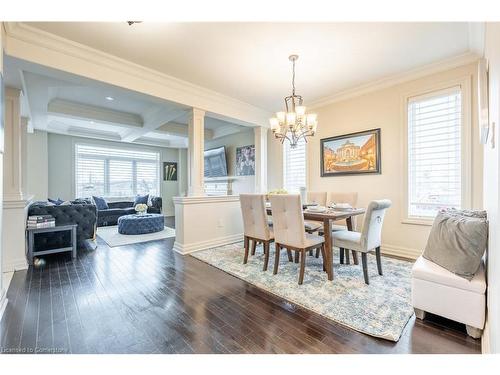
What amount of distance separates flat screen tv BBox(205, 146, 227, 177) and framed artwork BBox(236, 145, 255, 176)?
529 millimetres

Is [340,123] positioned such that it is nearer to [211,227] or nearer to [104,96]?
[211,227]

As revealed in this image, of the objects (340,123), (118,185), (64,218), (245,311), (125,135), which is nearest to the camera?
(245,311)

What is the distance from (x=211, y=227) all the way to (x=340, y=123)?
309cm

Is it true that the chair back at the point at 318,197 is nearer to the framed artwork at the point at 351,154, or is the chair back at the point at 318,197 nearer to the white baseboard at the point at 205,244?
the framed artwork at the point at 351,154

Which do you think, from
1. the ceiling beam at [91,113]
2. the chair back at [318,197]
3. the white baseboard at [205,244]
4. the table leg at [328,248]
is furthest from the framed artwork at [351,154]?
the ceiling beam at [91,113]

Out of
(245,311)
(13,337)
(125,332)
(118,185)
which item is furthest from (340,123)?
(118,185)

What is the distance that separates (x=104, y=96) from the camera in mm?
4371

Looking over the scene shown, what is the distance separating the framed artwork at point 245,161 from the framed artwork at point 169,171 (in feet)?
11.0

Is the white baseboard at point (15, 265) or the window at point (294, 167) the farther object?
the window at point (294, 167)

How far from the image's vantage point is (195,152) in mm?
3938

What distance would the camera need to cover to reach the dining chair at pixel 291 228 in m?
2.46

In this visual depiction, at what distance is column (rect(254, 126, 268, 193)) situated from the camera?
5.19 m

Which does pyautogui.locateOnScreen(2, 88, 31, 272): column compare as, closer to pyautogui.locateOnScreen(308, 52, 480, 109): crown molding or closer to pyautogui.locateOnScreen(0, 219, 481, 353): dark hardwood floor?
pyautogui.locateOnScreen(0, 219, 481, 353): dark hardwood floor

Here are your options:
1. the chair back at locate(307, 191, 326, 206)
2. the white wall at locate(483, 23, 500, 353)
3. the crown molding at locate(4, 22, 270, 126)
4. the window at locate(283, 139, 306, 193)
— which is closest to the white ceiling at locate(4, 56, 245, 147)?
the crown molding at locate(4, 22, 270, 126)
